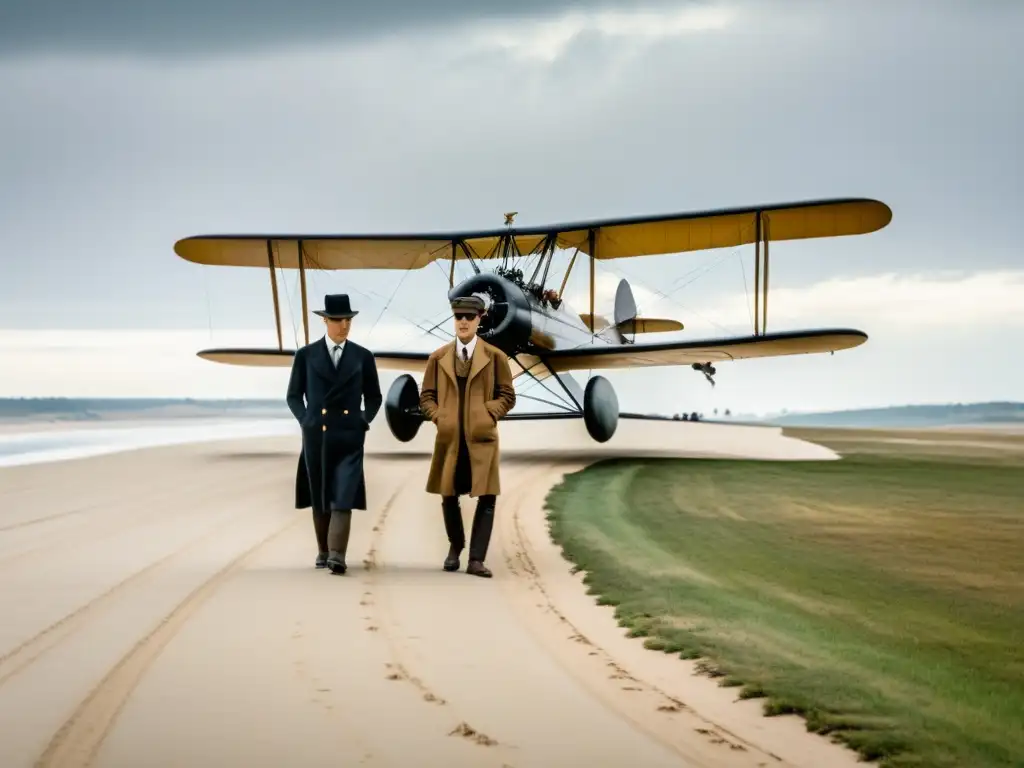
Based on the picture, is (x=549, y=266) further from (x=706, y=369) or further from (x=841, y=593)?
(x=841, y=593)

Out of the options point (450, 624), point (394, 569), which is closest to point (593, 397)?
point (394, 569)

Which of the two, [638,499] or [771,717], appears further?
[638,499]

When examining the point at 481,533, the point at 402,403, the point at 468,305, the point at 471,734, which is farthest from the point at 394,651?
the point at 402,403

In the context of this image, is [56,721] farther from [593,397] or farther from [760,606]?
[593,397]

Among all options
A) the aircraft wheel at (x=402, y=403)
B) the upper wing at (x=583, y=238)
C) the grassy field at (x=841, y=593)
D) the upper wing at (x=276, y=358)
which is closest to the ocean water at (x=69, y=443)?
the upper wing at (x=276, y=358)

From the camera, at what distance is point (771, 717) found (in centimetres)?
404

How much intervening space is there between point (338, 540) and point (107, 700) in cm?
287

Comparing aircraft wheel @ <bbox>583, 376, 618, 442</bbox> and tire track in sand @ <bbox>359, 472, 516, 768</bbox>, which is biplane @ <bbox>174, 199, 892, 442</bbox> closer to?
aircraft wheel @ <bbox>583, 376, 618, 442</bbox>

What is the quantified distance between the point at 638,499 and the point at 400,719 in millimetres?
8180

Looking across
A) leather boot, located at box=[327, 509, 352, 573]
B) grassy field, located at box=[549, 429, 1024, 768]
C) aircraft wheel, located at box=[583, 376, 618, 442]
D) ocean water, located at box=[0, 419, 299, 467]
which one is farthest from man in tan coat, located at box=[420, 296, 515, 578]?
ocean water, located at box=[0, 419, 299, 467]

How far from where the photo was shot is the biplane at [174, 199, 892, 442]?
17.1 metres

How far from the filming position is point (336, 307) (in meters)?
7.07

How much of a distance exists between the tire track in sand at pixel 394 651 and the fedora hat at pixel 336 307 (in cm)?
184

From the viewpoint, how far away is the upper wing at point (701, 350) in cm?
1719
